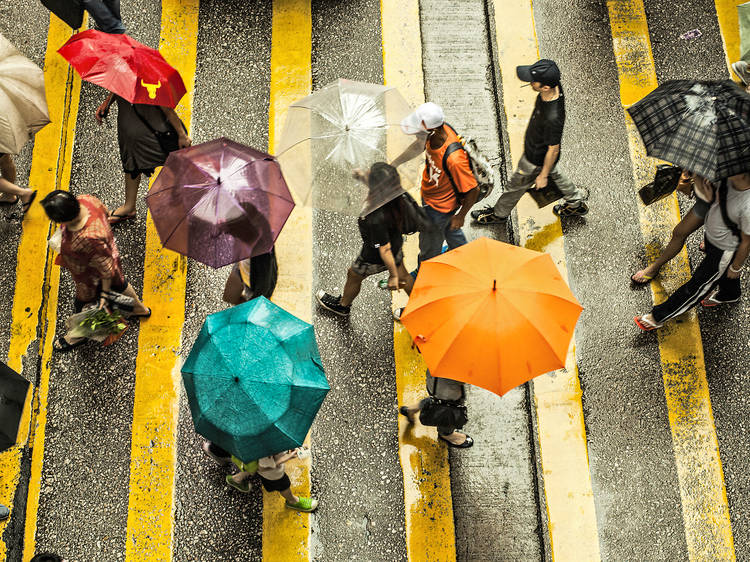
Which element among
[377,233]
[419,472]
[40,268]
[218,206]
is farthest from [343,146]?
[40,268]

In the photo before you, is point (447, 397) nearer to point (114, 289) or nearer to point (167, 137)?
point (114, 289)

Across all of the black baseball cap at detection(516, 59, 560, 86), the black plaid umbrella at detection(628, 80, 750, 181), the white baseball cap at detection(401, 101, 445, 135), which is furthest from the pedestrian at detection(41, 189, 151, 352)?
the black plaid umbrella at detection(628, 80, 750, 181)

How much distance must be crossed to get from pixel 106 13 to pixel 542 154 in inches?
164

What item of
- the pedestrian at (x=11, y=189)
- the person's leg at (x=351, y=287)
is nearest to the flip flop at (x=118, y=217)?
the pedestrian at (x=11, y=189)

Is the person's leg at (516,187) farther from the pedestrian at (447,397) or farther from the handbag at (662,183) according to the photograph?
the pedestrian at (447,397)

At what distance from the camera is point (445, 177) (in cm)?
495

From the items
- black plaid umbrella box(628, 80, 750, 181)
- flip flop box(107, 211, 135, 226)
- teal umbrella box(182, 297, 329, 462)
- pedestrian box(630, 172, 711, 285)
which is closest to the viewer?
teal umbrella box(182, 297, 329, 462)

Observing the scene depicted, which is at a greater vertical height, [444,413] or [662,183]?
[662,183]

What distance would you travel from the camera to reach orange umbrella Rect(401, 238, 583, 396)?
160 inches

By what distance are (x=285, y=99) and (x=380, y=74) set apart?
0.96 m

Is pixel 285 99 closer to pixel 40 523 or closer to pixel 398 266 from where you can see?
pixel 398 266

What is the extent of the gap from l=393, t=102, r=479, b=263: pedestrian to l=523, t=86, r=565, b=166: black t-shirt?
625mm

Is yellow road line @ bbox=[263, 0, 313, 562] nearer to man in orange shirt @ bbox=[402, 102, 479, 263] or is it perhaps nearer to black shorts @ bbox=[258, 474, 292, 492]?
black shorts @ bbox=[258, 474, 292, 492]

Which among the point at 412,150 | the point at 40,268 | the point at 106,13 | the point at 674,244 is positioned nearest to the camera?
the point at 412,150
